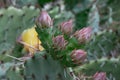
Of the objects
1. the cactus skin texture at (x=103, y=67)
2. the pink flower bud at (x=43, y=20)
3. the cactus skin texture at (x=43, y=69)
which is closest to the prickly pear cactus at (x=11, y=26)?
the cactus skin texture at (x=103, y=67)

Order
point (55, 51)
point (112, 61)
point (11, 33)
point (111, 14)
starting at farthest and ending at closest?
point (111, 14), point (11, 33), point (112, 61), point (55, 51)

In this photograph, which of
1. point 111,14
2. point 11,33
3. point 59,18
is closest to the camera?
point 11,33

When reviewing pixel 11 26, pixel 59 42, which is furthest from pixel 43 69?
pixel 11 26

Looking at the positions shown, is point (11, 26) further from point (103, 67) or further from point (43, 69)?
point (43, 69)

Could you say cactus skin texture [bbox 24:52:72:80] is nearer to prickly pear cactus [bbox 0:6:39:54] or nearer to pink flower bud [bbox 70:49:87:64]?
pink flower bud [bbox 70:49:87:64]

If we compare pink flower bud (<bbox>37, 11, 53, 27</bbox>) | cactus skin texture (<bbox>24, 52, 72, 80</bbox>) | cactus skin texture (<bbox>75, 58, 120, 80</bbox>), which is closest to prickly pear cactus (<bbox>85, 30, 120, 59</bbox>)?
cactus skin texture (<bbox>75, 58, 120, 80</bbox>)

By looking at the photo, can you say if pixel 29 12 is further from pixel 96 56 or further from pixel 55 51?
pixel 55 51

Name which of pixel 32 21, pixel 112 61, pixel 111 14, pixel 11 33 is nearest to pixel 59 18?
pixel 32 21
